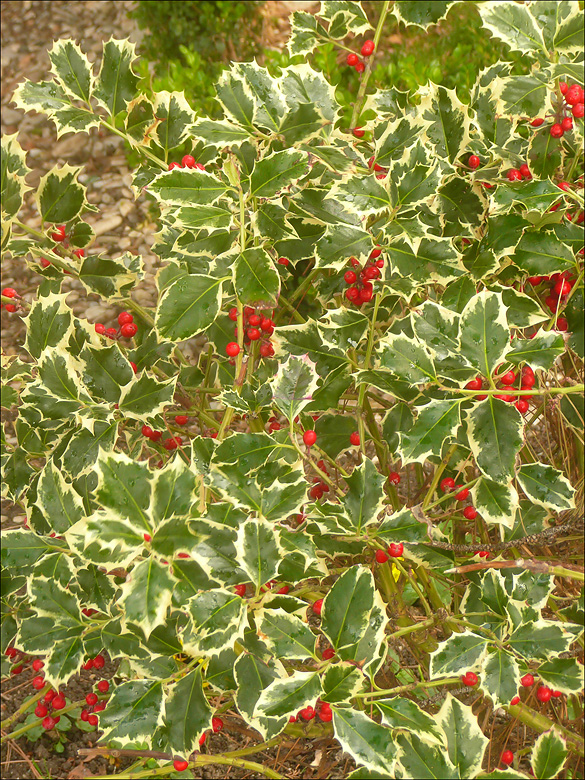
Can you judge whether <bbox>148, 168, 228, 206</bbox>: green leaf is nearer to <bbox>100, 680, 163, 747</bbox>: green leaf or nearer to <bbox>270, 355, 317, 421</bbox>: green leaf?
<bbox>270, 355, 317, 421</bbox>: green leaf

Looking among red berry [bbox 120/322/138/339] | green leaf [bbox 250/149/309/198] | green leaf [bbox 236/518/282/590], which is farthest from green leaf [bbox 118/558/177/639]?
red berry [bbox 120/322/138/339]

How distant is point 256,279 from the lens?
3.95 feet

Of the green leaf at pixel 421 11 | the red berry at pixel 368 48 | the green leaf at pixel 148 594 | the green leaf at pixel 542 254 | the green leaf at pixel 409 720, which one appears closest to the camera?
the green leaf at pixel 148 594

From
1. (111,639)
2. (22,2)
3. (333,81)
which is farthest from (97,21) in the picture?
(111,639)

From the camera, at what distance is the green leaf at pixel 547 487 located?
1.26m

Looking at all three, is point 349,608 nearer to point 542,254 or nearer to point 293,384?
point 293,384

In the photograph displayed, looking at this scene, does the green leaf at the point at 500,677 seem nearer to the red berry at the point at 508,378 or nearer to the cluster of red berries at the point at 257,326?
the red berry at the point at 508,378

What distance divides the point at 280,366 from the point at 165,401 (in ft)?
0.75

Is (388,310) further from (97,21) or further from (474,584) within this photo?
(97,21)

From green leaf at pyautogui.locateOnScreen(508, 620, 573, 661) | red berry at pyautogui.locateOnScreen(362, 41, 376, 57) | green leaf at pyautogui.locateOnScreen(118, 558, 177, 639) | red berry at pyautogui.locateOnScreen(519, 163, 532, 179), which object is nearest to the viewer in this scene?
green leaf at pyautogui.locateOnScreen(118, 558, 177, 639)

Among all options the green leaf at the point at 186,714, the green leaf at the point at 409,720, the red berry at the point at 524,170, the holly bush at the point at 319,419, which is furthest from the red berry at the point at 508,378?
the green leaf at the point at 186,714

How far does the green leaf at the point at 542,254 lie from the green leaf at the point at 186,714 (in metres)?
0.85

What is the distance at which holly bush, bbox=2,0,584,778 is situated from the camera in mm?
1077

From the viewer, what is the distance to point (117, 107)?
1.54m
